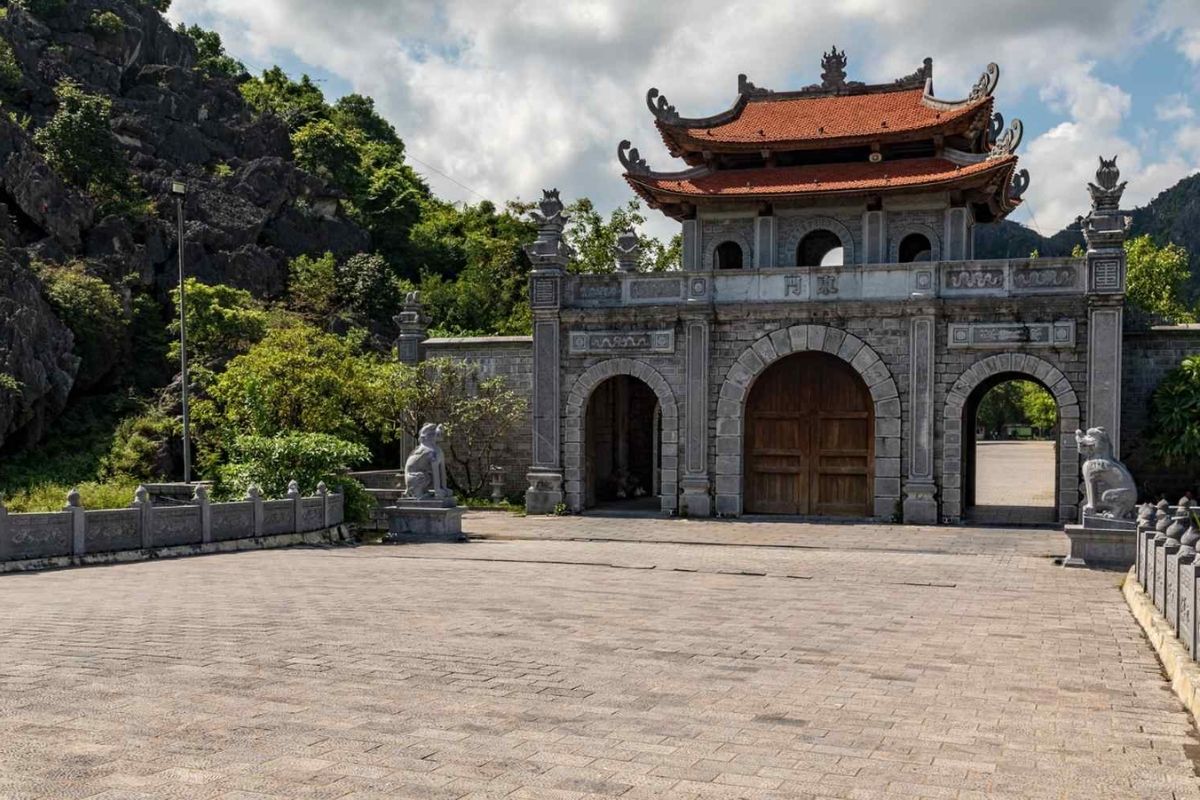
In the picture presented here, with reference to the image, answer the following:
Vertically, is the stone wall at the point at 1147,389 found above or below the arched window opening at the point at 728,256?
below

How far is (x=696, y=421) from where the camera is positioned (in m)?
24.0

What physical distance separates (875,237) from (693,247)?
4.46 metres

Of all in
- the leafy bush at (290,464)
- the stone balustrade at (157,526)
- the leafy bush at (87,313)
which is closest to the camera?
the stone balustrade at (157,526)

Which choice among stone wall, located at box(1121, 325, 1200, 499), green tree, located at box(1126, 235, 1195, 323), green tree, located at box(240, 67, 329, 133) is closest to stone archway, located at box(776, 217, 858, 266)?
stone wall, located at box(1121, 325, 1200, 499)

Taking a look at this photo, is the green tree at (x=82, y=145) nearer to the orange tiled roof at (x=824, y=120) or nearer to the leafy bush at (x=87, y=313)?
the leafy bush at (x=87, y=313)

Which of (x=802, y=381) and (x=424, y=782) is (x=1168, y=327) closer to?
(x=802, y=381)

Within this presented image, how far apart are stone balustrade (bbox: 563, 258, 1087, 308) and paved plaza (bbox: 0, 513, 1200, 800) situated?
9.73 metres

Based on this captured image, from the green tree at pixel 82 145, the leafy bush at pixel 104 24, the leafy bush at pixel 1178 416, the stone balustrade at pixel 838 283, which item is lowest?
the leafy bush at pixel 1178 416

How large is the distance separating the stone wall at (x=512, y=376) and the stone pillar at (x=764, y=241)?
19.8 ft

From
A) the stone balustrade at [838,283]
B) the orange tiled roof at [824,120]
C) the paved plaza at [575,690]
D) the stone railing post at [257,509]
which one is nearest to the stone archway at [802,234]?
the orange tiled roof at [824,120]

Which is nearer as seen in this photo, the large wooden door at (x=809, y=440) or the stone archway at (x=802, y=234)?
the large wooden door at (x=809, y=440)

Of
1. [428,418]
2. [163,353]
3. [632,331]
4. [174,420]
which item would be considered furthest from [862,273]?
[163,353]

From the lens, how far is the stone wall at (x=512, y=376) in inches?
1037

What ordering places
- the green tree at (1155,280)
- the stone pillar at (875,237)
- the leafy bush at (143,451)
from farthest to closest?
the green tree at (1155,280) < the leafy bush at (143,451) < the stone pillar at (875,237)
